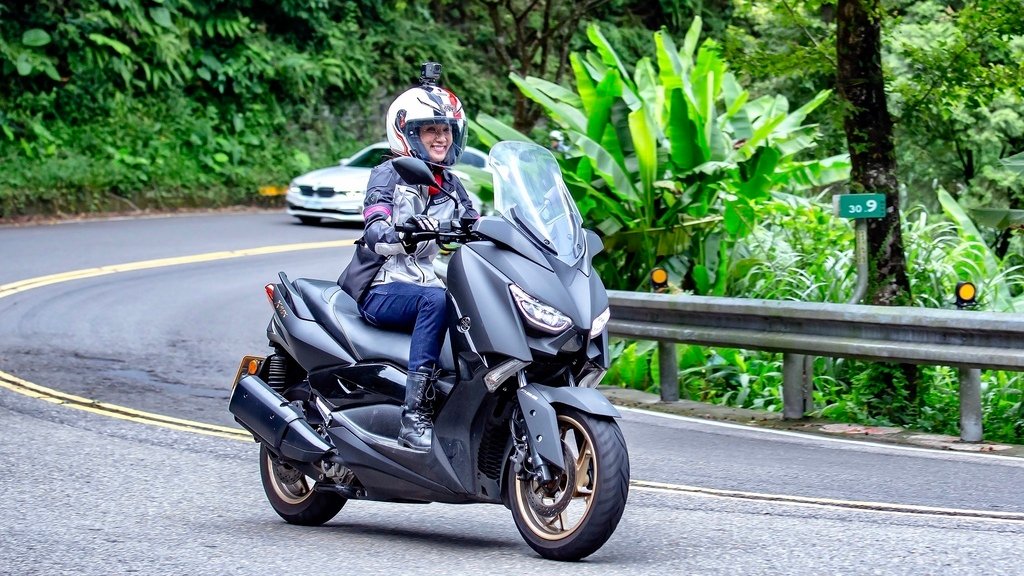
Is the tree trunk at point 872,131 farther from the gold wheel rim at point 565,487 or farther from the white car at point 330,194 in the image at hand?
the white car at point 330,194

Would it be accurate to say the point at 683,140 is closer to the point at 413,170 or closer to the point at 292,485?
the point at 292,485

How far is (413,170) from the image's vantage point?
19.4 feet

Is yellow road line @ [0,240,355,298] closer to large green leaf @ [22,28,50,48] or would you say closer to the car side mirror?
large green leaf @ [22,28,50,48]

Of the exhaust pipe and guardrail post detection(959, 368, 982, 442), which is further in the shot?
guardrail post detection(959, 368, 982, 442)

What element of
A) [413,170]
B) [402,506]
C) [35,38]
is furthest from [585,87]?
[35,38]

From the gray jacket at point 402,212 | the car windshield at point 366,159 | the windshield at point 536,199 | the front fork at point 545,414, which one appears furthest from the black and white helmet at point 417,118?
the car windshield at point 366,159

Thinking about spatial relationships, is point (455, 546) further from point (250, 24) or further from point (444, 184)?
point (250, 24)

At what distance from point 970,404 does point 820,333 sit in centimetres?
113

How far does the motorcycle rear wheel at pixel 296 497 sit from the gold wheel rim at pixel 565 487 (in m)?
1.28

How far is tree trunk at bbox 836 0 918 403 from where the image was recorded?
1120cm

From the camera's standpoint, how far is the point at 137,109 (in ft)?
94.3

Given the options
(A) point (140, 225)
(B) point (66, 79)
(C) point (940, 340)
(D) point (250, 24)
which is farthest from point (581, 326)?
(D) point (250, 24)

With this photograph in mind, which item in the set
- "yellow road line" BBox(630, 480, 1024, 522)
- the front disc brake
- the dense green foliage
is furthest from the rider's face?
the dense green foliage

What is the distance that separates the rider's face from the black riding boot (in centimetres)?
97
